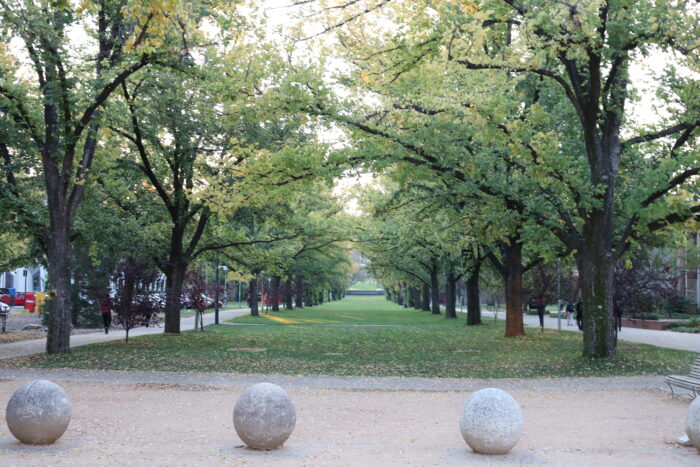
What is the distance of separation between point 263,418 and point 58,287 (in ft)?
42.2

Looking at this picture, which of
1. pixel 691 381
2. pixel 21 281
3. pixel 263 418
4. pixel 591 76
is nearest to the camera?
pixel 263 418

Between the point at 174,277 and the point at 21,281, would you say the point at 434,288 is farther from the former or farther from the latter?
the point at 21,281

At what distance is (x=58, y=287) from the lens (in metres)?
18.1

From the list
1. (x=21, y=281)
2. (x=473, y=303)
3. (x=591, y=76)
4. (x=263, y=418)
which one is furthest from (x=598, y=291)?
(x=21, y=281)

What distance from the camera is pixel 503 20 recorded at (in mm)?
15641

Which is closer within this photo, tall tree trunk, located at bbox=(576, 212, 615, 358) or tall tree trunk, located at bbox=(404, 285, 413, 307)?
tall tree trunk, located at bbox=(576, 212, 615, 358)

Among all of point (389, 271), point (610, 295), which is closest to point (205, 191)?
point (610, 295)

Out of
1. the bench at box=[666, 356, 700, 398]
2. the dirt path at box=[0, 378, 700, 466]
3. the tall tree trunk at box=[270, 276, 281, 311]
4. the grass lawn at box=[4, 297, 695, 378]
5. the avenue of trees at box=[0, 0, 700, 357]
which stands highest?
the avenue of trees at box=[0, 0, 700, 357]

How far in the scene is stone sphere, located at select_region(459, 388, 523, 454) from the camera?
7195 mm

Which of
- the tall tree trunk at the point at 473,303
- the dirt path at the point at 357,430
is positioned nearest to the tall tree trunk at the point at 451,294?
the tall tree trunk at the point at 473,303

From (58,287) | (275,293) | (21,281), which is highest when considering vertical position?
(21,281)

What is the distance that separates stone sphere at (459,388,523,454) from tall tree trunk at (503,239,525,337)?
18.9m

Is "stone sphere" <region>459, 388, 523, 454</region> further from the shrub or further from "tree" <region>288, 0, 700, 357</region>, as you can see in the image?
the shrub

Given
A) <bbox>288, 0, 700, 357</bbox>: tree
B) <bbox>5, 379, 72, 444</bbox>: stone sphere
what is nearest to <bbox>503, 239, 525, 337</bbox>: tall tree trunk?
<bbox>288, 0, 700, 357</bbox>: tree
